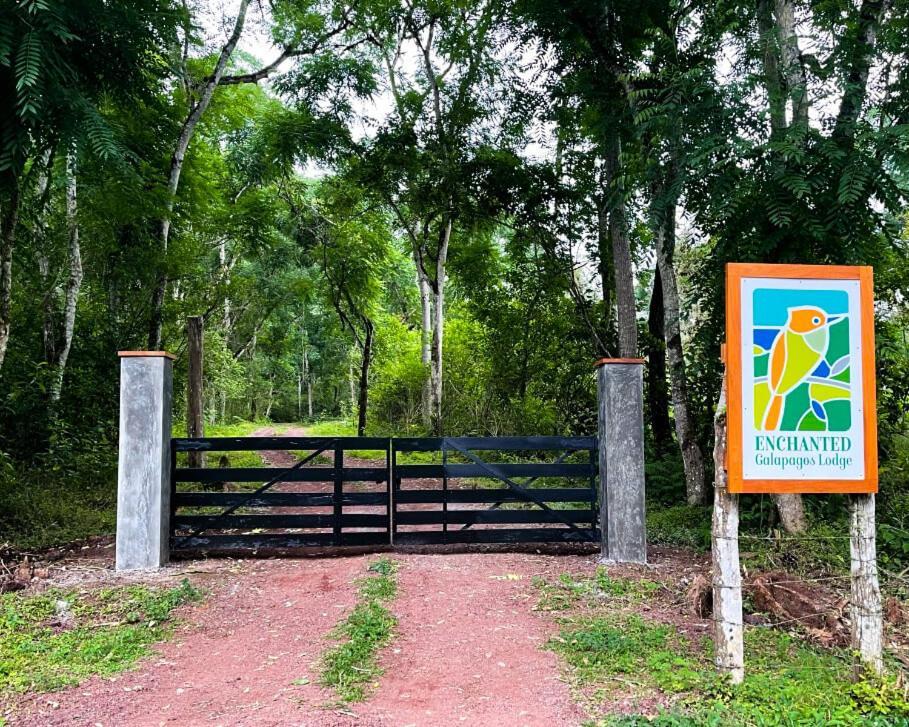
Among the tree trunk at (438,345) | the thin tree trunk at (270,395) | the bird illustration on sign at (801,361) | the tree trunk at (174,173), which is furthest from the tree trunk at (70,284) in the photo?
the thin tree trunk at (270,395)

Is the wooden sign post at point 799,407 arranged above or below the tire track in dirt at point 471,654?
above

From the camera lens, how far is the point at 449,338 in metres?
17.3

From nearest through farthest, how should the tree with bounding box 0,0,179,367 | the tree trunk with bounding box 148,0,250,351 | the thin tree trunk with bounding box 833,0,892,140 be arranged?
the tree with bounding box 0,0,179,367, the thin tree trunk with bounding box 833,0,892,140, the tree trunk with bounding box 148,0,250,351

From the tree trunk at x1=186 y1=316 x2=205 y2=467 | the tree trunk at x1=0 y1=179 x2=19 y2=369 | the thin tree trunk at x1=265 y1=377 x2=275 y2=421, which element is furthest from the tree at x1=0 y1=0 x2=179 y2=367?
the thin tree trunk at x1=265 y1=377 x2=275 y2=421

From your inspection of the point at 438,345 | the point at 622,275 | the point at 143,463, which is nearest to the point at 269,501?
the point at 143,463

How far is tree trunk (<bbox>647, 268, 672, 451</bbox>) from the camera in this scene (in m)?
11.1

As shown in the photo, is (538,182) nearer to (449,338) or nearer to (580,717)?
(449,338)

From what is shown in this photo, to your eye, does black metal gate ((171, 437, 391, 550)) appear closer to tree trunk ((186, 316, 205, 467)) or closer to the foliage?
tree trunk ((186, 316, 205, 467))

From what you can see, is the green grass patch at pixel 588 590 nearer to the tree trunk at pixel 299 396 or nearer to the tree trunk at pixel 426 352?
the tree trunk at pixel 426 352

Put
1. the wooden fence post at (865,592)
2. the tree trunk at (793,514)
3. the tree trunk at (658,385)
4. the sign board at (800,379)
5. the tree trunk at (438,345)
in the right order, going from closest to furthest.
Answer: the wooden fence post at (865,592), the sign board at (800,379), the tree trunk at (793,514), the tree trunk at (658,385), the tree trunk at (438,345)

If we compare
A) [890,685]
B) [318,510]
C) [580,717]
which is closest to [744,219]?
[890,685]

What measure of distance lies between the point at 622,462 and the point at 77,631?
16.7ft

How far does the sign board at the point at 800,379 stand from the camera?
3953 millimetres

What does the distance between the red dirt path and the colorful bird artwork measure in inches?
93.7
